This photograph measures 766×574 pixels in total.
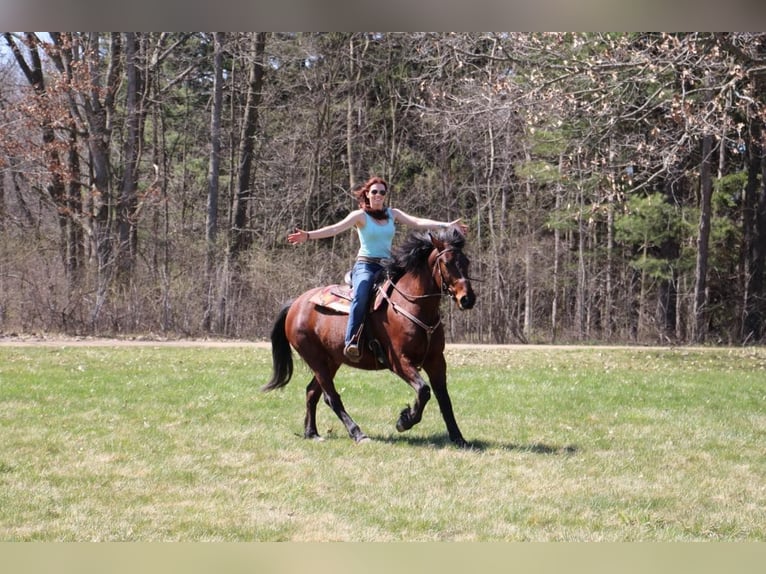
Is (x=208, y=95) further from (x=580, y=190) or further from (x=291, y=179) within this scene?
(x=580, y=190)

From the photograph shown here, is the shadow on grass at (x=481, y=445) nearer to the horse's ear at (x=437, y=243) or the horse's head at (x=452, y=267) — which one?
the horse's head at (x=452, y=267)

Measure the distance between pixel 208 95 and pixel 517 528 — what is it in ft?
96.5

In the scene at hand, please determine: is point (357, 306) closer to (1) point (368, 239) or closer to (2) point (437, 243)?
(1) point (368, 239)

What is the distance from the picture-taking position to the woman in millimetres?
8258

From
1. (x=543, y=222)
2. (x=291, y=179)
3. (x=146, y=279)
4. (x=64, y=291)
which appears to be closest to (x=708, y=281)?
(x=543, y=222)

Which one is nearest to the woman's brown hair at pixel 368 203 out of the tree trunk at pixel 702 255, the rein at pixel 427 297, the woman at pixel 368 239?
the woman at pixel 368 239

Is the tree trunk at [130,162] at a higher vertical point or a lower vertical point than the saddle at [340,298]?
higher

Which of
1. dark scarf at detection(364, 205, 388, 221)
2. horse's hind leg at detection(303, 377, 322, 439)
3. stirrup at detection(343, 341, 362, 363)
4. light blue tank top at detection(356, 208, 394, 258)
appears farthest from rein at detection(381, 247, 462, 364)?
horse's hind leg at detection(303, 377, 322, 439)

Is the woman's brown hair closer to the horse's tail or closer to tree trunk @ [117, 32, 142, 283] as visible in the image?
the horse's tail

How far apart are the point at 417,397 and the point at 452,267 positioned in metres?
1.30

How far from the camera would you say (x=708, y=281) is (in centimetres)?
2728

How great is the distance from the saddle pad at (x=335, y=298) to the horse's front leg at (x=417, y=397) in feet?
3.12

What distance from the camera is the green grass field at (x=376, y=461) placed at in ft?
18.6

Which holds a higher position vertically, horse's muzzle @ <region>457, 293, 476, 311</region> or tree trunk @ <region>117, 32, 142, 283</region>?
tree trunk @ <region>117, 32, 142, 283</region>
